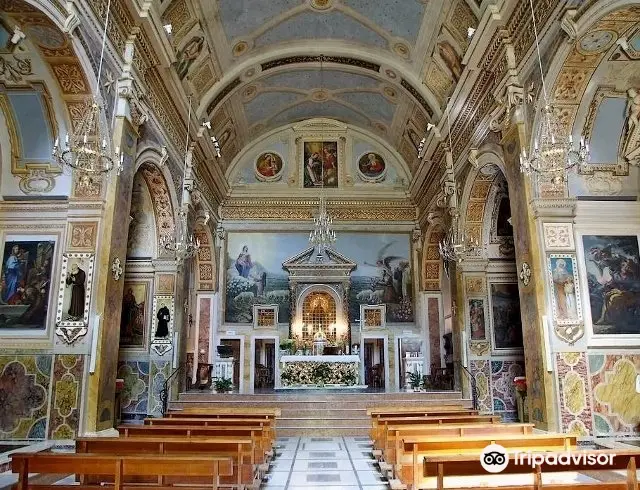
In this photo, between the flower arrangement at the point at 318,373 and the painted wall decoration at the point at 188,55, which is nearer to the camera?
the painted wall decoration at the point at 188,55

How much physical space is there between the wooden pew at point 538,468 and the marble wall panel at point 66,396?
19.7 feet

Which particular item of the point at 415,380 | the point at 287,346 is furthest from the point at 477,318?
the point at 287,346

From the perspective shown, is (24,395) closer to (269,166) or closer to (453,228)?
(453,228)

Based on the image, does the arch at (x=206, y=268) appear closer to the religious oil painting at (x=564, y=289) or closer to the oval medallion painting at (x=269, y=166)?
the oval medallion painting at (x=269, y=166)

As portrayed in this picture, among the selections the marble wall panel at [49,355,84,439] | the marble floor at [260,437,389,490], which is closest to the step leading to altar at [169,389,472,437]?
the marble floor at [260,437,389,490]

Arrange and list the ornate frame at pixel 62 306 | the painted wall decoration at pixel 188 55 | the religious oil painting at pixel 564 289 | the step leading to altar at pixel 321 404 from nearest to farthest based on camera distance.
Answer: the ornate frame at pixel 62 306 < the religious oil painting at pixel 564 289 < the step leading to altar at pixel 321 404 < the painted wall decoration at pixel 188 55

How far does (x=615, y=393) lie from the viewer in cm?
852

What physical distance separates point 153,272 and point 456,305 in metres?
7.99

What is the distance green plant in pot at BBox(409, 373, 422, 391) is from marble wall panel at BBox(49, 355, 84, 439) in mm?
10751

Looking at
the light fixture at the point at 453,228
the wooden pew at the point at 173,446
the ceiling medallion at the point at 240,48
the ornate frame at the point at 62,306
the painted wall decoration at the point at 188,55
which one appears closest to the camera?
the wooden pew at the point at 173,446

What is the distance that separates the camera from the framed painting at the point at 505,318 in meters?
13.5

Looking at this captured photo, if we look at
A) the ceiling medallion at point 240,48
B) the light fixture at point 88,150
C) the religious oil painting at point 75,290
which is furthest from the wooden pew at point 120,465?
the ceiling medallion at point 240,48

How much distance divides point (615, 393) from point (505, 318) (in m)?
5.19

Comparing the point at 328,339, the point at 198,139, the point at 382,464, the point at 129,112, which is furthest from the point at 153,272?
the point at 382,464
